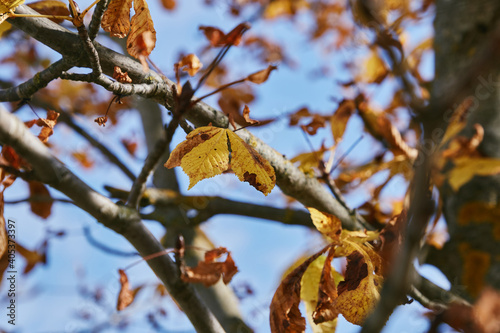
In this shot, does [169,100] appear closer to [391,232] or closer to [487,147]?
[391,232]

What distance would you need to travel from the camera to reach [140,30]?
70 centimetres

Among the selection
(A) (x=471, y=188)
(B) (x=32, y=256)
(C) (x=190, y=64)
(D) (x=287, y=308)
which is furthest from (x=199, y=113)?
(A) (x=471, y=188)

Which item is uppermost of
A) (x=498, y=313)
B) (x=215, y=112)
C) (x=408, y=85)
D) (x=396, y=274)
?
(x=215, y=112)

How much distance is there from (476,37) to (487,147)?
1.64 feet

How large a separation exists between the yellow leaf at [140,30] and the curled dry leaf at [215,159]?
186mm

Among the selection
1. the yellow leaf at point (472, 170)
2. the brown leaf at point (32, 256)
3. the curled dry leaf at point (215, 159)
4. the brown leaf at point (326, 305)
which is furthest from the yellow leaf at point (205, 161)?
the brown leaf at point (32, 256)

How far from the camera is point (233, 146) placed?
790 mm

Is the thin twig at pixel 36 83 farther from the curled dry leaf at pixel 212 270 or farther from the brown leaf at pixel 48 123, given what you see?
the curled dry leaf at pixel 212 270

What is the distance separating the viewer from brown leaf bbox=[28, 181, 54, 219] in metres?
1.04

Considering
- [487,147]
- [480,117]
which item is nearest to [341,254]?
[487,147]

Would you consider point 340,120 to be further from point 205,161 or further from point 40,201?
point 40,201

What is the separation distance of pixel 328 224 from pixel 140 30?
59 centimetres

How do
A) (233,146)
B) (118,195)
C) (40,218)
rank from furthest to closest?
(118,195) → (40,218) → (233,146)

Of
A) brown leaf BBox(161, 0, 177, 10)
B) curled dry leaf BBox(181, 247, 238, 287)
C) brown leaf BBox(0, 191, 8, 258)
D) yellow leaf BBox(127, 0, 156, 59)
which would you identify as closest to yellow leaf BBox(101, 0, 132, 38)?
yellow leaf BBox(127, 0, 156, 59)
